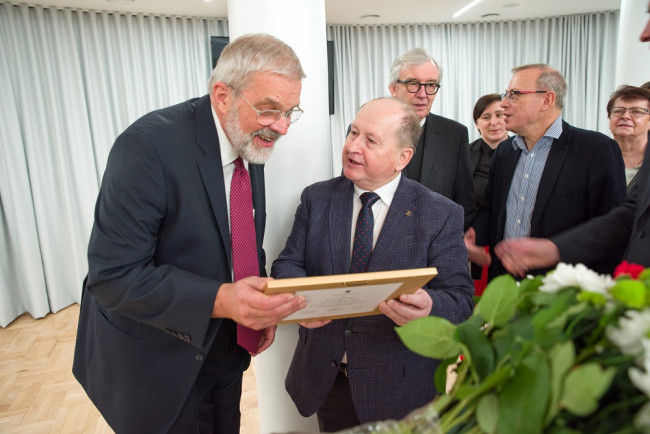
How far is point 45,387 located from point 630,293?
410 cm

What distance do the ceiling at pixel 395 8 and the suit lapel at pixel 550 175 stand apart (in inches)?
151

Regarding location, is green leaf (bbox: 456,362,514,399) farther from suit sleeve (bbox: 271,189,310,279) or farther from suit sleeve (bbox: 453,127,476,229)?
suit sleeve (bbox: 453,127,476,229)

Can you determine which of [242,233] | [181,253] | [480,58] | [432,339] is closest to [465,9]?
[480,58]

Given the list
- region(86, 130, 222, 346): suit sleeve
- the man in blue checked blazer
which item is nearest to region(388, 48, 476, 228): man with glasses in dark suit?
the man in blue checked blazer

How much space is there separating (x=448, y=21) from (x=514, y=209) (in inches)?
208

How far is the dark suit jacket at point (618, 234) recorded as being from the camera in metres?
1.41

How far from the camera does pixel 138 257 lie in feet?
4.35

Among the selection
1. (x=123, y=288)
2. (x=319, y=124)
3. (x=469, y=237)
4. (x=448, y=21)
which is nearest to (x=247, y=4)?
(x=319, y=124)

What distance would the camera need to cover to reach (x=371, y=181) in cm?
171

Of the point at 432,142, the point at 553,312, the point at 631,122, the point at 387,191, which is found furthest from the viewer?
the point at 631,122

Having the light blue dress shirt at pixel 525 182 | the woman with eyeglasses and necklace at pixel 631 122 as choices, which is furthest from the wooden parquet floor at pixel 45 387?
the woman with eyeglasses and necklace at pixel 631 122

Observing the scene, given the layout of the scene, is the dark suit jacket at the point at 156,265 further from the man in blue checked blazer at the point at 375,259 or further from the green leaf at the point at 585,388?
the green leaf at the point at 585,388

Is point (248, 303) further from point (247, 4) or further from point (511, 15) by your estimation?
point (511, 15)

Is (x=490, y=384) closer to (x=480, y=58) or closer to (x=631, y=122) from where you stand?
(x=631, y=122)
